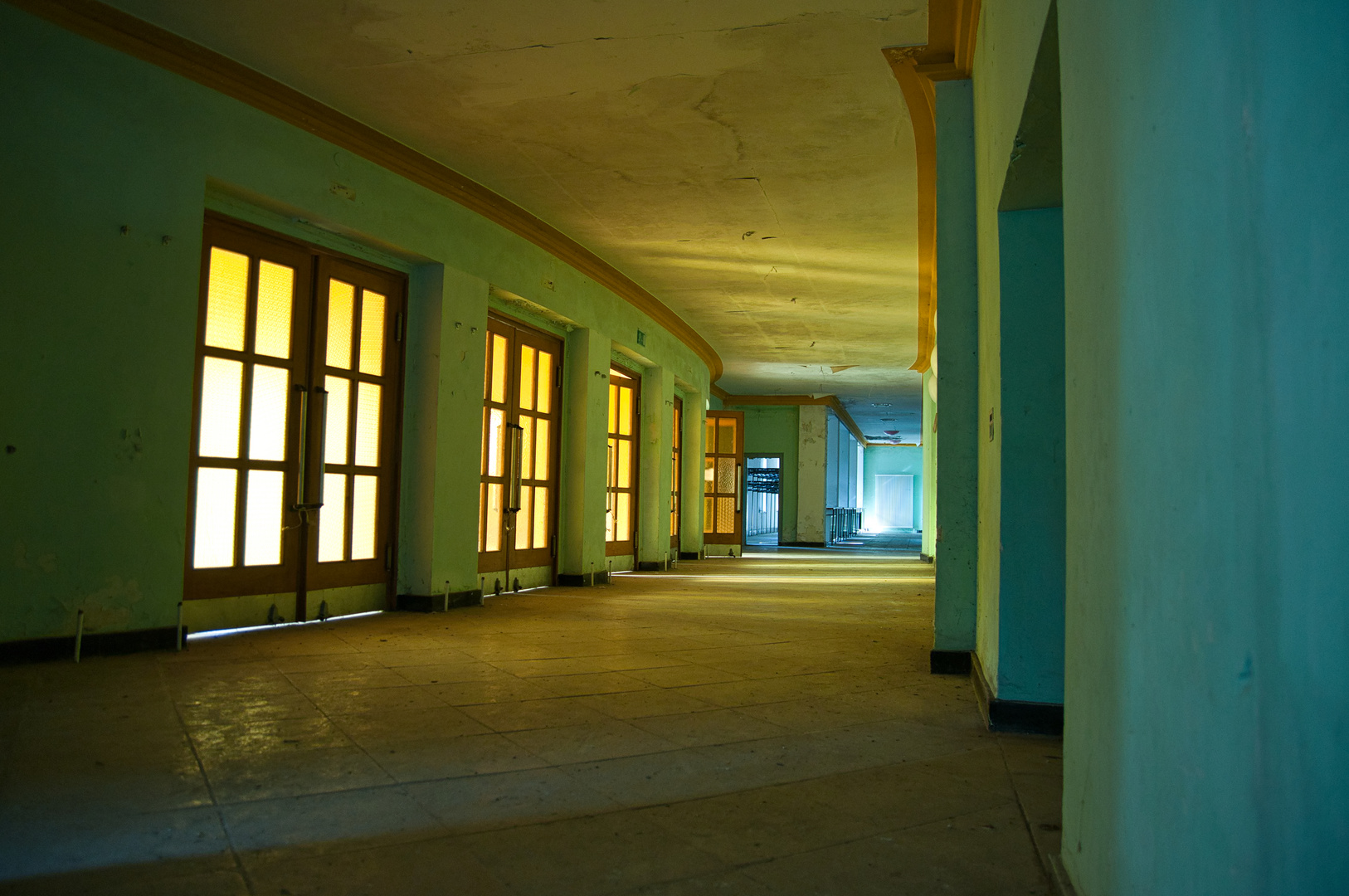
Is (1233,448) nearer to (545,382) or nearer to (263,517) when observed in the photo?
(263,517)

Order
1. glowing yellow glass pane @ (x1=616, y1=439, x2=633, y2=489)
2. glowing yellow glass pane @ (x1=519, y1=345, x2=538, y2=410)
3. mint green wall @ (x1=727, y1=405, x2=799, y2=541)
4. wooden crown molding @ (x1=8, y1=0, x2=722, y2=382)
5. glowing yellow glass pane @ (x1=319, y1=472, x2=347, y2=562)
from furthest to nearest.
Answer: mint green wall @ (x1=727, y1=405, x2=799, y2=541) < glowing yellow glass pane @ (x1=616, y1=439, x2=633, y2=489) < glowing yellow glass pane @ (x1=519, y1=345, x2=538, y2=410) < glowing yellow glass pane @ (x1=319, y1=472, x2=347, y2=562) < wooden crown molding @ (x1=8, y1=0, x2=722, y2=382)

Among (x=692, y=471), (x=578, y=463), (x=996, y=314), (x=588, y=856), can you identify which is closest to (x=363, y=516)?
(x=578, y=463)

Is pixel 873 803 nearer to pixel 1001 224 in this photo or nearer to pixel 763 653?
pixel 1001 224

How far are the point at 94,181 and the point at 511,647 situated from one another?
9.29 ft

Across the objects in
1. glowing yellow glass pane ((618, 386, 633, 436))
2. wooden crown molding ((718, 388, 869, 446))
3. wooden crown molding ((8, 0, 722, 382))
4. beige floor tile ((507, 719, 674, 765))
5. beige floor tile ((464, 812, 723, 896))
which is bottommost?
beige floor tile ((507, 719, 674, 765))

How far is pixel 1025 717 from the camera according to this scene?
9.52ft

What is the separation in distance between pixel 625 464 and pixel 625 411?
0.58m

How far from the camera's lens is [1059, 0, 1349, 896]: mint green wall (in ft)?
2.79

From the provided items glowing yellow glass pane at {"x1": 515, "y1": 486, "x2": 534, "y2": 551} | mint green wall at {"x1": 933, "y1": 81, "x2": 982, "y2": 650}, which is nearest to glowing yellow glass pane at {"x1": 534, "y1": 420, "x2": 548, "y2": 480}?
glowing yellow glass pane at {"x1": 515, "y1": 486, "x2": 534, "y2": 551}

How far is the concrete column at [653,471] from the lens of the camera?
1005cm

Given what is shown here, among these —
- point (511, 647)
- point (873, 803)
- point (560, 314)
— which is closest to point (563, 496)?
point (560, 314)

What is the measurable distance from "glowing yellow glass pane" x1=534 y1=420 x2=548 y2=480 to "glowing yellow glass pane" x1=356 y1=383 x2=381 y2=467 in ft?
6.64

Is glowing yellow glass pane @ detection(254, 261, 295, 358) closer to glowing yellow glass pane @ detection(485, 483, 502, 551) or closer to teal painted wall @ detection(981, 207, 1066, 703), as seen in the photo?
glowing yellow glass pane @ detection(485, 483, 502, 551)

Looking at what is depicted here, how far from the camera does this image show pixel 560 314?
24.7 ft
